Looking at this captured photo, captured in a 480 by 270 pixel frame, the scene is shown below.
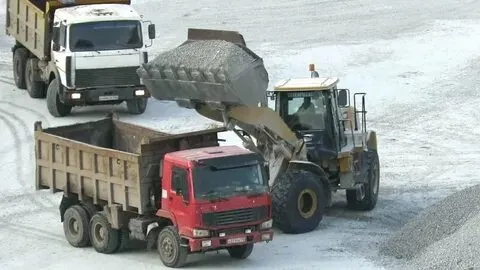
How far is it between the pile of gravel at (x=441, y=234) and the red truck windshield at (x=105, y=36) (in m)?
11.4

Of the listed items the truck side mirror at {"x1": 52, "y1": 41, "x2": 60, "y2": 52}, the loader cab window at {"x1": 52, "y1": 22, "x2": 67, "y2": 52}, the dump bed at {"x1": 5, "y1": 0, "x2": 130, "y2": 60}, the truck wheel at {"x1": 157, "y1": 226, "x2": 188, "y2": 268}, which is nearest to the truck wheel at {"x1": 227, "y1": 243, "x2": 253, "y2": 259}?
the truck wheel at {"x1": 157, "y1": 226, "x2": 188, "y2": 268}

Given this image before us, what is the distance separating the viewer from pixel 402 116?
34.3m

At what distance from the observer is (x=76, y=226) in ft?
74.2

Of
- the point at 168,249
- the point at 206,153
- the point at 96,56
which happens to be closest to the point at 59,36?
the point at 96,56

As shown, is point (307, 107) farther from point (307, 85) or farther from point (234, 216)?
point (234, 216)

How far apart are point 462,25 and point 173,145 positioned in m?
23.2

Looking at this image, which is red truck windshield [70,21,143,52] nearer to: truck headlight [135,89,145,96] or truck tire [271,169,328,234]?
truck headlight [135,89,145,96]

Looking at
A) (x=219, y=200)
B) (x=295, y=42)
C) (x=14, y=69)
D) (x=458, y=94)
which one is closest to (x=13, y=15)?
(x=14, y=69)

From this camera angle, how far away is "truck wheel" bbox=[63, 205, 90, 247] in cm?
2241

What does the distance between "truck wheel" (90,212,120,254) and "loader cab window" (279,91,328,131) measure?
410 centimetres

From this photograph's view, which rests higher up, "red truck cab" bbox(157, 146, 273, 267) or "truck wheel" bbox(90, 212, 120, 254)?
"red truck cab" bbox(157, 146, 273, 267)

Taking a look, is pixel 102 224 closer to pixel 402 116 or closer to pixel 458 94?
pixel 402 116

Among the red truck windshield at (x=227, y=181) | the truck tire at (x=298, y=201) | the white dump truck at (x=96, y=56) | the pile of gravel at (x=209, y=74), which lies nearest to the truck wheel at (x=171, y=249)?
the red truck windshield at (x=227, y=181)

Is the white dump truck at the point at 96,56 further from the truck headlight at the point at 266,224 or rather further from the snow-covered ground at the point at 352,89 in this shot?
the truck headlight at the point at 266,224
